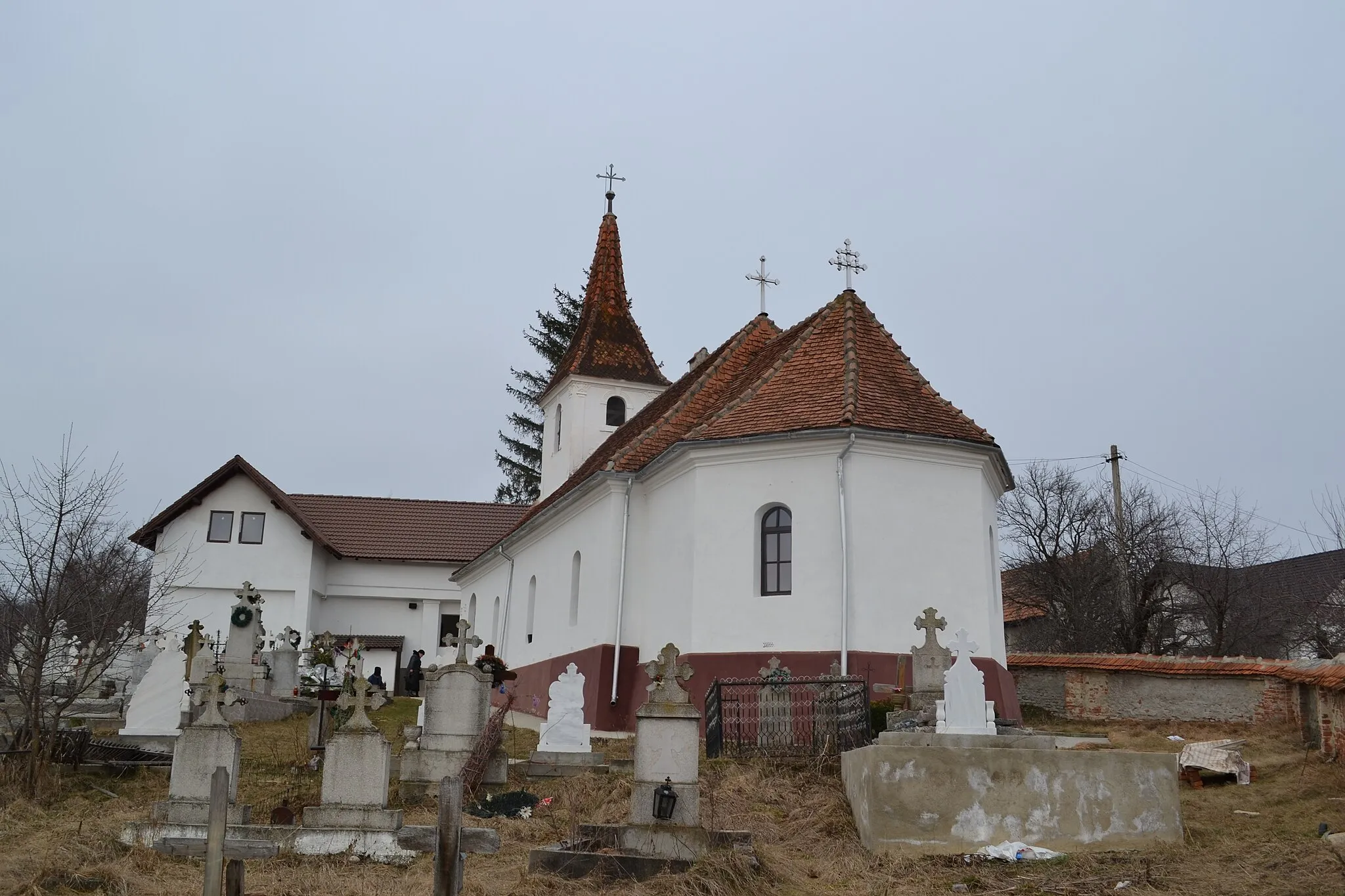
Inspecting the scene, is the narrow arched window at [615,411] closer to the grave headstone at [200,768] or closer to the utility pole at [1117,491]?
the utility pole at [1117,491]

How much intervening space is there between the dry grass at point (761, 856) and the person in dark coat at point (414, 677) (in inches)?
800

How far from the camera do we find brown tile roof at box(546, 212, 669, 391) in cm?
3303

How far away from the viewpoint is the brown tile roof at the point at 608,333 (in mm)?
33031

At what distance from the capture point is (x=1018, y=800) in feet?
36.4

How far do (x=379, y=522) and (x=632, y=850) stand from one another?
32.9 metres

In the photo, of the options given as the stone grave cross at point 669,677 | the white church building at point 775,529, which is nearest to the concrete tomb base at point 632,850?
the stone grave cross at point 669,677

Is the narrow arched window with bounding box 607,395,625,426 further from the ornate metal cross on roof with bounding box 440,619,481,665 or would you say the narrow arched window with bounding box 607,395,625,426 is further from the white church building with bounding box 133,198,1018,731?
the ornate metal cross on roof with bounding box 440,619,481,665

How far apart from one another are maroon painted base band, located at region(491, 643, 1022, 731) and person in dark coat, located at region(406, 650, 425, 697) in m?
11.1

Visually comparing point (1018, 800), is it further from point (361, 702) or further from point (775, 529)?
point (775, 529)

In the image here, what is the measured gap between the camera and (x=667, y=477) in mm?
21562

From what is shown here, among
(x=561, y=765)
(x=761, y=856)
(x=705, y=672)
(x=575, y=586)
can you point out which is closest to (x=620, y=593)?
(x=705, y=672)

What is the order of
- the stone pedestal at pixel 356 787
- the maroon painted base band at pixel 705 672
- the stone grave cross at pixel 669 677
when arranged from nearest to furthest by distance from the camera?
the stone grave cross at pixel 669 677
the stone pedestal at pixel 356 787
the maroon painted base band at pixel 705 672

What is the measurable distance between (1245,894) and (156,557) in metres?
33.7

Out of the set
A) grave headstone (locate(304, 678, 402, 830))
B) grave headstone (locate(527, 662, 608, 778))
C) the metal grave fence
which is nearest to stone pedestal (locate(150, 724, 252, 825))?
grave headstone (locate(304, 678, 402, 830))
